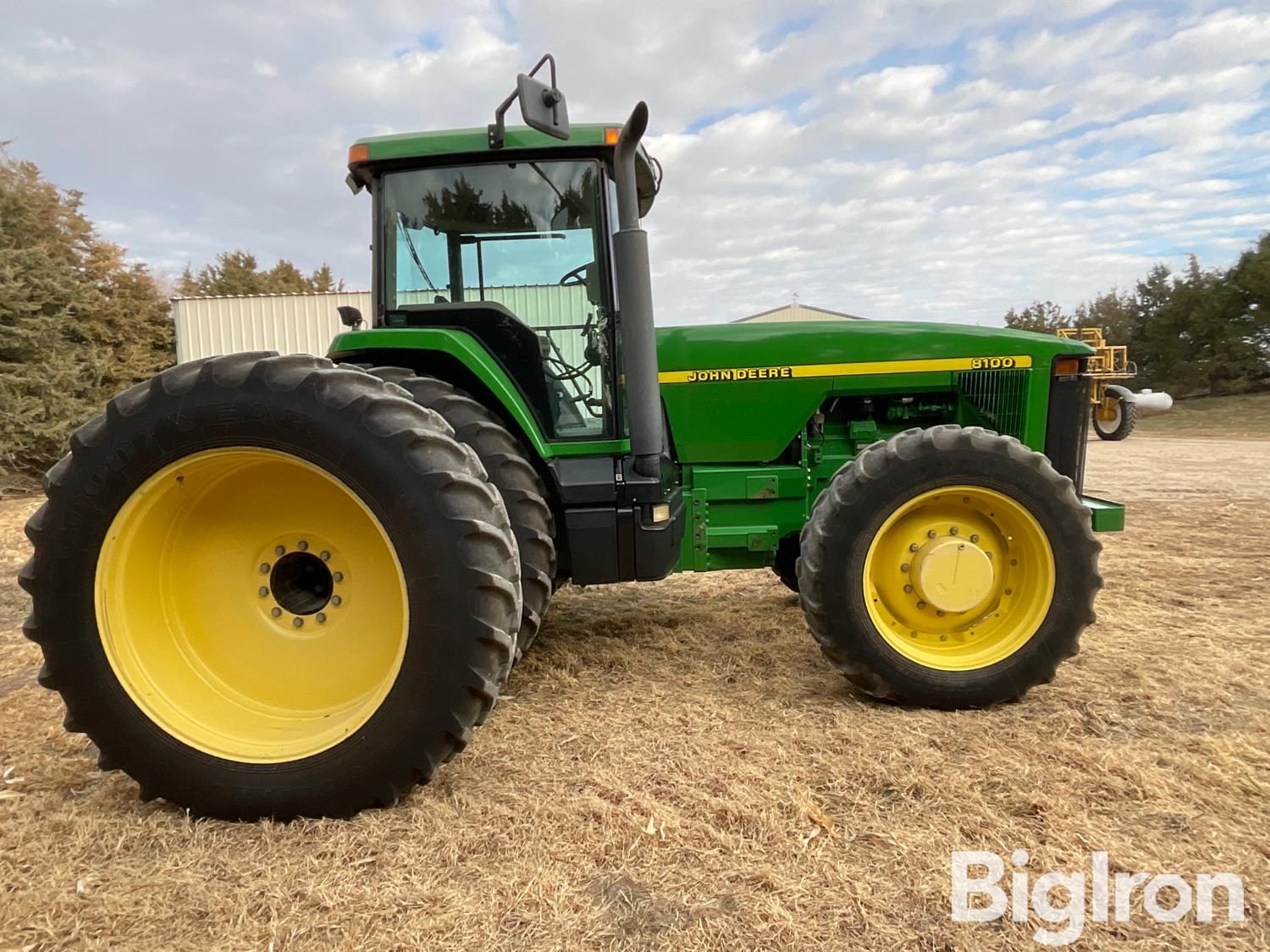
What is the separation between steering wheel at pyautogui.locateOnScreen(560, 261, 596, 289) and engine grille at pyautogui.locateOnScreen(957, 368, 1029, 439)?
5.48ft

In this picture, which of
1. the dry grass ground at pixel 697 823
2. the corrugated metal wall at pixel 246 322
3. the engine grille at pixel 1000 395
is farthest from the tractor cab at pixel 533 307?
the corrugated metal wall at pixel 246 322

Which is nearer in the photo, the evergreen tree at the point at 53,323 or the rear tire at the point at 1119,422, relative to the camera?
the rear tire at the point at 1119,422

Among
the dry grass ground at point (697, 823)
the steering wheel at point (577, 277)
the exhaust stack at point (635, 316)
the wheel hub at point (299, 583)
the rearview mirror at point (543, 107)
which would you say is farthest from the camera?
the steering wheel at point (577, 277)

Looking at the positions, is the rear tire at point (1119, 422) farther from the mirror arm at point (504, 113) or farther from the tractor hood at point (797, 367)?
the mirror arm at point (504, 113)

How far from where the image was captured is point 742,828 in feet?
6.34

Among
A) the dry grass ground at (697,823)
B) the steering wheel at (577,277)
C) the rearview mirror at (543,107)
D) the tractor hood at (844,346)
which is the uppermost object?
the rearview mirror at (543,107)

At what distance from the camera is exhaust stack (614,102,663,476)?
2.56 m

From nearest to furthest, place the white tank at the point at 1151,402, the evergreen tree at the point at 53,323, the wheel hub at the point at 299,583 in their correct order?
the wheel hub at the point at 299,583, the white tank at the point at 1151,402, the evergreen tree at the point at 53,323

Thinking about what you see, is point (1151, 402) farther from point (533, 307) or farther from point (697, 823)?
point (697, 823)

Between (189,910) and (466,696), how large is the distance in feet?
2.39

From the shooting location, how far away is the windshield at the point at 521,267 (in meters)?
2.89

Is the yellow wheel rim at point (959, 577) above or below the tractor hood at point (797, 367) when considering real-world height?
below

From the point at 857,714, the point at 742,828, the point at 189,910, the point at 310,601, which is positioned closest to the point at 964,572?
the point at 857,714

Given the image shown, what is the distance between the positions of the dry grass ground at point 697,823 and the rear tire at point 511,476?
0.47 m
